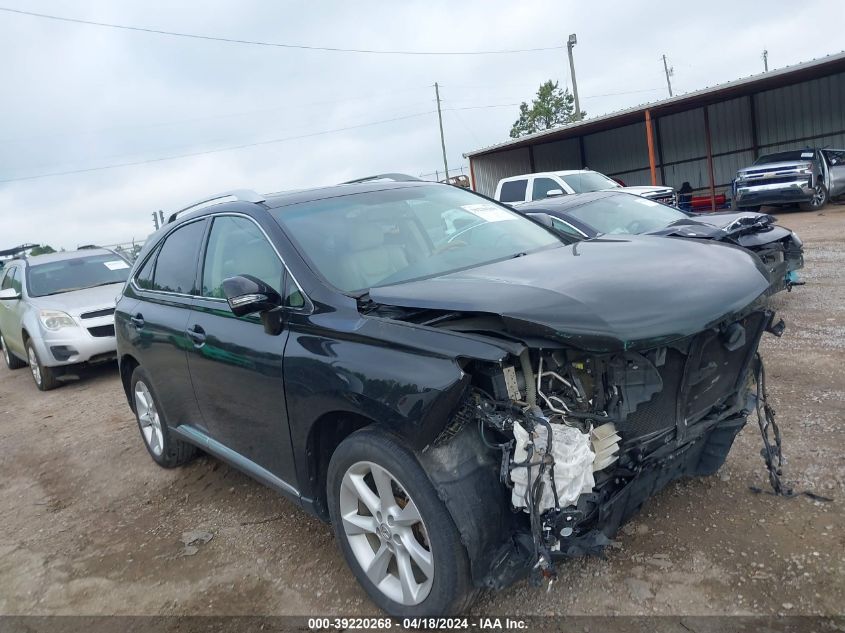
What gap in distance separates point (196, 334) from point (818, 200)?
1706cm

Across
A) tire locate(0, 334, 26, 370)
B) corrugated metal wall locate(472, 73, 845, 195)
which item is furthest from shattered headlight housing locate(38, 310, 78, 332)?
corrugated metal wall locate(472, 73, 845, 195)

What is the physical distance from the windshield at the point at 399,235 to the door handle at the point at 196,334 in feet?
2.60

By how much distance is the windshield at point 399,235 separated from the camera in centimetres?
309

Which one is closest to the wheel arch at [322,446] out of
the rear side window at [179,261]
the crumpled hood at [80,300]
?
the rear side window at [179,261]

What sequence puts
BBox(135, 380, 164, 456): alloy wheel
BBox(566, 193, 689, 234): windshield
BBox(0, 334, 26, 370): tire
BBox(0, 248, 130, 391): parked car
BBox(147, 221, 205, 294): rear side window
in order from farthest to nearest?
BBox(0, 334, 26, 370): tire, BBox(0, 248, 130, 391): parked car, BBox(566, 193, 689, 234): windshield, BBox(135, 380, 164, 456): alloy wheel, BBox(147, 221, 205, 294): rear side window

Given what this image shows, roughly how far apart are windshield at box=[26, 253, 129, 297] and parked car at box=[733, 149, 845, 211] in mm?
13903

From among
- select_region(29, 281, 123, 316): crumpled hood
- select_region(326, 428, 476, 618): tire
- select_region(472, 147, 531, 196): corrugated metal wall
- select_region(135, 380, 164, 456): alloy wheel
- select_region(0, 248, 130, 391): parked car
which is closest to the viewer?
select_region(326, 428, 476, 618): tire

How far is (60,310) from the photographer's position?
8172 millimetres

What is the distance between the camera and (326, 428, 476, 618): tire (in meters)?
2.33

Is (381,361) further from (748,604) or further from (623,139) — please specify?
(623,139)

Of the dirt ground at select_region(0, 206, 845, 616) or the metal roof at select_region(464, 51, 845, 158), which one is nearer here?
the dirt ground at select_region(0, 206, 845, 616)

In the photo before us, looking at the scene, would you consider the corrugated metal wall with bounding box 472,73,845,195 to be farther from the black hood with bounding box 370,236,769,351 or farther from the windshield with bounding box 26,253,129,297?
the black hood with bounding box 370,236,769,351

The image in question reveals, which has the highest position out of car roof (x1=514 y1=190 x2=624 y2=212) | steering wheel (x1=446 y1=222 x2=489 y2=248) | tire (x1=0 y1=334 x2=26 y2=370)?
steering wheel (x1=446 y1=222 x2=489 y2=248)

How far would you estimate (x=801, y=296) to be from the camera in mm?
7461
